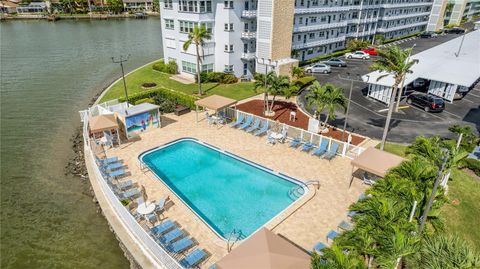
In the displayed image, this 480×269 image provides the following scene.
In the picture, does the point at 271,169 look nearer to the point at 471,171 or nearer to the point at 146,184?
the point at 146,184

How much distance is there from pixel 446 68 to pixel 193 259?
4328 cm

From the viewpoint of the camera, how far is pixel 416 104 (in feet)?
118

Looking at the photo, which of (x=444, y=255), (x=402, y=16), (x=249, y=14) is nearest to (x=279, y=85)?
(x=249, y=14)

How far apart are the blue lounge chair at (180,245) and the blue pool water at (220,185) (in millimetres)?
2108

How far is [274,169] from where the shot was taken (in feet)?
75.7

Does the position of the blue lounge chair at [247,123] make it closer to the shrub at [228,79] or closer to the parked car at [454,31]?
the shrub at [228,79]

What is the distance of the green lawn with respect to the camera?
129 feet

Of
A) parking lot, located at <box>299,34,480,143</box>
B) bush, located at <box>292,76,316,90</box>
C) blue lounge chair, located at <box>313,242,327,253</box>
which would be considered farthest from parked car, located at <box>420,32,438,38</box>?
blue lounge chair, located at <box>313,242,327,253</box>

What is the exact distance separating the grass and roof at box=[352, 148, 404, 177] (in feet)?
12.6

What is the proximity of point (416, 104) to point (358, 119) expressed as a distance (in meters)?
9.62

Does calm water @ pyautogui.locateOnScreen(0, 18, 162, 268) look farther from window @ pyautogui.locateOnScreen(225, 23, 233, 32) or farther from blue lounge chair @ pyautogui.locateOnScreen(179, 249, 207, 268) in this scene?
window @ pyautogui.locateOnScreen(225, 23, 233, 32)

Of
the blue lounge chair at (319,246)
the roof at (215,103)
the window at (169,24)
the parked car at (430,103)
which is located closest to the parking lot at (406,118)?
the parked car at (430,103)

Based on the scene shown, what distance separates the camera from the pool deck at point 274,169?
16.7 metres

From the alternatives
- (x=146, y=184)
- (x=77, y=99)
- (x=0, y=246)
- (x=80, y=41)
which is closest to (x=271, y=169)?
(x=146, y=184)
